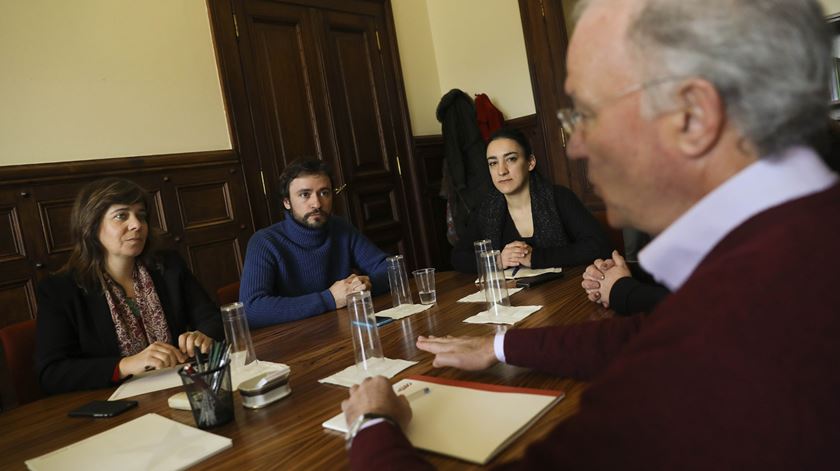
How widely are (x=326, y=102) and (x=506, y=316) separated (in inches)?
117

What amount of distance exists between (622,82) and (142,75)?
10.3 feet

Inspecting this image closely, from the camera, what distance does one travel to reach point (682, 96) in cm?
63

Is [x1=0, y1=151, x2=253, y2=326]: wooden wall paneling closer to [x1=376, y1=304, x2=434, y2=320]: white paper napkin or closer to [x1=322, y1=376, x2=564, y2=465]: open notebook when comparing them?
[x1=376, y1=304, x2=434, y2=320]: white paper napkin

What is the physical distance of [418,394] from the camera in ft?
3.20

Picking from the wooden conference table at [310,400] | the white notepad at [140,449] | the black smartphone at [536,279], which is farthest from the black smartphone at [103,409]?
the black smartphone at [536,279]

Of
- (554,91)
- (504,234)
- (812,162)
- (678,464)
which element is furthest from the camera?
(554,91)

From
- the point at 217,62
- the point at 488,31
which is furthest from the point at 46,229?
the point at 488,31

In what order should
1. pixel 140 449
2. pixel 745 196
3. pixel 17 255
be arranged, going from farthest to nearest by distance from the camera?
pixel 17 255 → pixel 140 449 → pixel 745 196

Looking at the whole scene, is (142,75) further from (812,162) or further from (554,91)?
(812,162)

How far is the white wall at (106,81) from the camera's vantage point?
2686mm

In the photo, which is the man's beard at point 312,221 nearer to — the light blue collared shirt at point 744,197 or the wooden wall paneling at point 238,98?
the wooden wall paneling at point 238,98

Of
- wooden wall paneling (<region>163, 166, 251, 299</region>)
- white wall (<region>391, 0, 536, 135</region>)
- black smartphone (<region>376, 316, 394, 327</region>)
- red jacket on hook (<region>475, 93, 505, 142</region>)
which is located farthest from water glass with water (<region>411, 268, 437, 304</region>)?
white wall (<region>391, 0, 536, 135</region>)

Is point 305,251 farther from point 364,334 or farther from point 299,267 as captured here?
point 364,334

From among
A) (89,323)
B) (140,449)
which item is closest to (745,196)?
(140,449)
